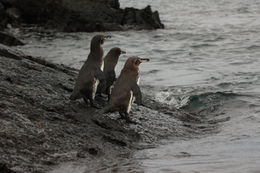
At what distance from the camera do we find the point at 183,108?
980 centimetres

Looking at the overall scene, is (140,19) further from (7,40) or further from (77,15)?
(7,40)

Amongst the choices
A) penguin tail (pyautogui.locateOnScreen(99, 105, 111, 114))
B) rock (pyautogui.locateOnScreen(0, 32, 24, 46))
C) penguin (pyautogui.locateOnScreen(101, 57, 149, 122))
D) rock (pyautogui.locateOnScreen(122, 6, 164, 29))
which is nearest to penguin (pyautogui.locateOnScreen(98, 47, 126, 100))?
penguin (pyautogui.locateOnScreen(101, 57, 149, 122))

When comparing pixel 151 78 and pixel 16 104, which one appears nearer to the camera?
pixel 16 104

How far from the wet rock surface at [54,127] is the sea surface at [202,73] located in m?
0.42

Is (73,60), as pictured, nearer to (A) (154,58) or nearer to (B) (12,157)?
(A) (154,58)

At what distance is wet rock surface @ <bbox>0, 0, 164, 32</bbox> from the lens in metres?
22.0

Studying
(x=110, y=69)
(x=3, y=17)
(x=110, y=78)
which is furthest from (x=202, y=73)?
(x=3, y=17)

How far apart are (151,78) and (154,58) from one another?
3.44m

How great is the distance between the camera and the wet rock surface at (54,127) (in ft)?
16.2

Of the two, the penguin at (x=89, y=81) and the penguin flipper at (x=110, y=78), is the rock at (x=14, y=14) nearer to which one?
the penguin flipper at (x=110, y=78)

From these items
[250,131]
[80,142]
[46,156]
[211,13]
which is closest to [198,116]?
[250,131]

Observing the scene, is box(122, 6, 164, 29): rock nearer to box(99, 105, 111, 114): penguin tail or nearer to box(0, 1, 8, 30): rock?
box(0, 1, 8, 30): rock

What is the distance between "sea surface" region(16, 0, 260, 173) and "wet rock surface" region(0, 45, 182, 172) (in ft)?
1.39

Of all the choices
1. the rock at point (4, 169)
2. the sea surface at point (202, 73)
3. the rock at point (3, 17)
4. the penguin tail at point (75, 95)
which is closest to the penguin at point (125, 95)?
the penguin tail at point (75, 95)
